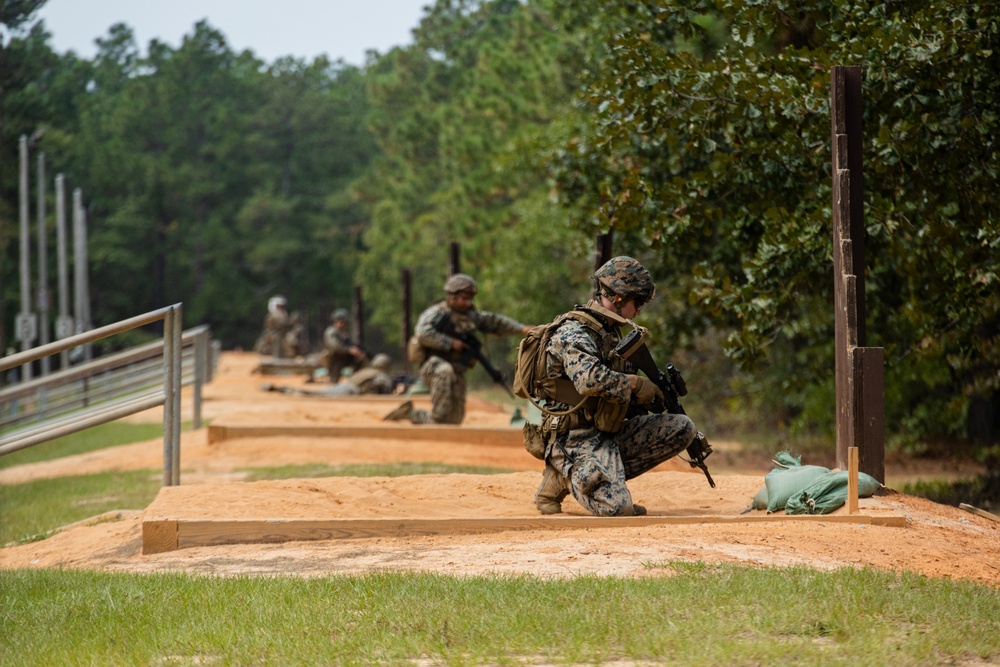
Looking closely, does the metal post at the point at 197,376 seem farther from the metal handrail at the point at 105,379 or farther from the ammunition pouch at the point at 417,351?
the ammunition pouch at the point at 417,351

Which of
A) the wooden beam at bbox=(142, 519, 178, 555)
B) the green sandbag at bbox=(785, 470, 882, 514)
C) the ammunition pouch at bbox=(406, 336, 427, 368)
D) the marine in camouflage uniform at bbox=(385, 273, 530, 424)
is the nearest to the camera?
the wooden beam at bbox=(142, 519, 178, 555)

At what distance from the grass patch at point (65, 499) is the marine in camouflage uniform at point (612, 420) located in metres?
3.86

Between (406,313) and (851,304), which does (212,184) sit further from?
(851,304)

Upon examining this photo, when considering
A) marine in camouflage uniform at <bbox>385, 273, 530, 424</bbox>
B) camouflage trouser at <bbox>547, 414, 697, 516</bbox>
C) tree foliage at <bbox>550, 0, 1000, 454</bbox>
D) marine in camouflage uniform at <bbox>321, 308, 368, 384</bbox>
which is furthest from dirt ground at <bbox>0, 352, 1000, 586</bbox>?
marine in camouflage uniform at <bbox>321, 308, 368, 384</bbox>

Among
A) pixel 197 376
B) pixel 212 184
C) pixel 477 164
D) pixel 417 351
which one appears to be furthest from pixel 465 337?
pixel 212 184

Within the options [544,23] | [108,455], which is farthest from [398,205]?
[108,455]

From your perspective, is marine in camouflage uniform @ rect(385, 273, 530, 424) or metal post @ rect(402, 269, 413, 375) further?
metal post @ rect(402, 269, 413, 375)

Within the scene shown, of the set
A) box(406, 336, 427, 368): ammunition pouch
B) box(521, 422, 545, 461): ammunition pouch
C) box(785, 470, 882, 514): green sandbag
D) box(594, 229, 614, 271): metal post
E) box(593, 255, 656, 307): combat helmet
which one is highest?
box(594, 229, 614, 271): metal post

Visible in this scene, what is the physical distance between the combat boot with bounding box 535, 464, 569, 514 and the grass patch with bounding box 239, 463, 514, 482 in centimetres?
327

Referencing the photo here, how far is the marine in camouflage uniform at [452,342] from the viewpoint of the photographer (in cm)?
1434

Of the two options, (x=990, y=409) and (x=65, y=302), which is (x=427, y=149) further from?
(x=990, y=409)

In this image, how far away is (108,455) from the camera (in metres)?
17.7

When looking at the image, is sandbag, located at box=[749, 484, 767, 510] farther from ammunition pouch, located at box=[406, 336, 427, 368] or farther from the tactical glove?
ammunition pouch, located at box=[406, 336, 427, 368]

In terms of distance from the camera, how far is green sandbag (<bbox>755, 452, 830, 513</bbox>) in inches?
343
